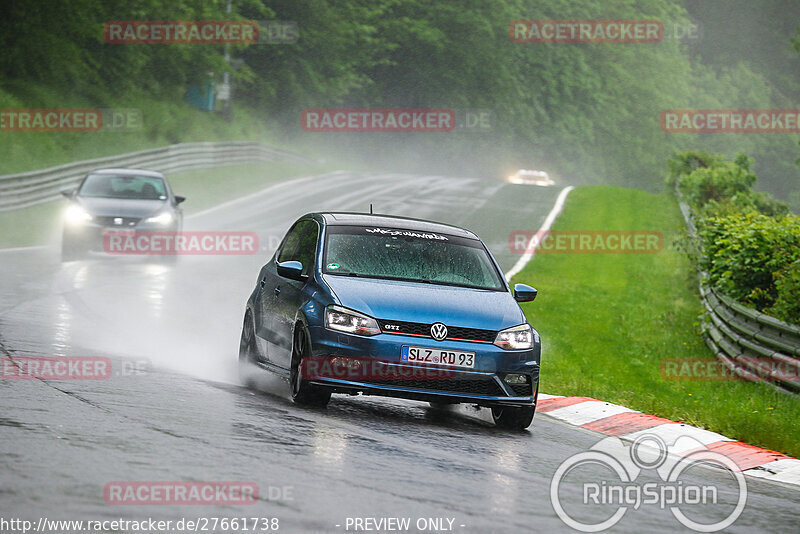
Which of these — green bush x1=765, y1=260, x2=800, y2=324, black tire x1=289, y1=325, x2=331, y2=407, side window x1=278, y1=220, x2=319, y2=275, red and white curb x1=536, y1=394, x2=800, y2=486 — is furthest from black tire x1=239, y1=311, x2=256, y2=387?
green bush x1=765, y1=260, x2=800, y2=324

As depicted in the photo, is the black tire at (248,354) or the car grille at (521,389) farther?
the black tire at (248,354)

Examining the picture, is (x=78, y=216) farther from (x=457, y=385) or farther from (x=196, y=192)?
(x=196, y=192)

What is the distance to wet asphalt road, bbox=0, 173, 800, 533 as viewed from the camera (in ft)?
19.3

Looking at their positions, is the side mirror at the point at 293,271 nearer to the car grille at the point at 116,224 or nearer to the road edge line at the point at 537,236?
the car grille at the point at 116,224

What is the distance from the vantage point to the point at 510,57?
266 feet

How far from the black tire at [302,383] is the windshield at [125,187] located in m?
13.1

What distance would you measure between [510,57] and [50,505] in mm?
77609

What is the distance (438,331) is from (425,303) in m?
0.31

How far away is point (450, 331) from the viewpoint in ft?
29.6

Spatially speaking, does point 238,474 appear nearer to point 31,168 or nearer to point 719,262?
point 719,262

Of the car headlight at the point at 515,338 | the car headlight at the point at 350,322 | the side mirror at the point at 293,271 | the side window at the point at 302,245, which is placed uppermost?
the side window at the point at 302,245

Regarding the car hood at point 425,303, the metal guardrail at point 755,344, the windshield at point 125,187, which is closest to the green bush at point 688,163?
the windshield at point 125,187

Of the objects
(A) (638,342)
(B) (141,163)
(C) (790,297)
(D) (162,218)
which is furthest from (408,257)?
(B) (141,163)

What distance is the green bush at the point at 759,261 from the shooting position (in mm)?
13727
